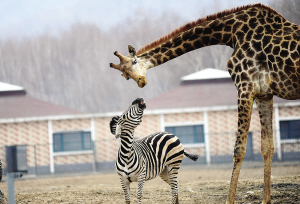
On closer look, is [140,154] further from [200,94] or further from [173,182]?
[200,94]

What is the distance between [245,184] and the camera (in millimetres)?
9781

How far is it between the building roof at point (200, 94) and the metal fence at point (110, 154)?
3.55 metres

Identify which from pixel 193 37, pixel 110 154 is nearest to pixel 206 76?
pixel 110 154

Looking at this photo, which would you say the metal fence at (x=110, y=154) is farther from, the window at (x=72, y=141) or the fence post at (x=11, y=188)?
the fence post at (x=11, y=188)

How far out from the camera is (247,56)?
566 centimetres

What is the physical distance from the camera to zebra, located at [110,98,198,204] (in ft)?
21.2

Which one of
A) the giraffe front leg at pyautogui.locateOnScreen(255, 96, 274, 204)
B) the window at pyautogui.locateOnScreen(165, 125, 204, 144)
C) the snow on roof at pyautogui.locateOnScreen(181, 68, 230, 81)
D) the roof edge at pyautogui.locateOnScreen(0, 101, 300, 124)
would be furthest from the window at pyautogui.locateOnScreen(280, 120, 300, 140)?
the giraffe front leg at pyautogui.locateOnScreen(255, 96, 274, 204)

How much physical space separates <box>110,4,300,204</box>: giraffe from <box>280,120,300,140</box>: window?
17400 millimetres

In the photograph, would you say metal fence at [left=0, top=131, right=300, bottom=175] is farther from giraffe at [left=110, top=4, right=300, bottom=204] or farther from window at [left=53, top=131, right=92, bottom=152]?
giraffe at [left=110, top=4, right=300, bottom=204]

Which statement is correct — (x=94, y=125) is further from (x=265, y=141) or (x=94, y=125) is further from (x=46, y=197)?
(x=265, y=141)

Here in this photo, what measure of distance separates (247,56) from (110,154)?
645 inches

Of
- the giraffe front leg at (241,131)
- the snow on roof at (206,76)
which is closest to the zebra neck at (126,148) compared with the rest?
the giraffe front leg at (241,131)

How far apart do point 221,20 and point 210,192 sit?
4.46 metres

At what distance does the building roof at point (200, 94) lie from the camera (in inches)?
992
